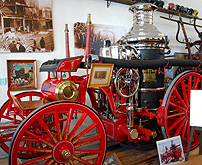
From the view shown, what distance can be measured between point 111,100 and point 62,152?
1025 mm

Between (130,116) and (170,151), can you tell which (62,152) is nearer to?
(130,116)

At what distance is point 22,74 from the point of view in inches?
121

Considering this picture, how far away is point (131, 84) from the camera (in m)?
2.53

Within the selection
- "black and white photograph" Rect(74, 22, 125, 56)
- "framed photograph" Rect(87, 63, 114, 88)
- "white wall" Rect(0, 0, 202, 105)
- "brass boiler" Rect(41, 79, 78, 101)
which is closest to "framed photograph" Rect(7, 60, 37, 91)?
"white wall" Rect(0, 0, 202, 105)

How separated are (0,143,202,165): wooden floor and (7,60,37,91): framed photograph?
1082mm

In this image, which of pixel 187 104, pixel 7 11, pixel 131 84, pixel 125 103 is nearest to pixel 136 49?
pixel 131 84

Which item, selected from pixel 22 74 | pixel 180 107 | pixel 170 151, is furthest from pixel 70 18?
pixel 170 151

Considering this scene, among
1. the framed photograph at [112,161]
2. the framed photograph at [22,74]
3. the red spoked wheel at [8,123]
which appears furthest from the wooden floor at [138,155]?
the framed photograph at [22,74]

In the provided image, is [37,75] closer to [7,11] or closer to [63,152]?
[7,11]

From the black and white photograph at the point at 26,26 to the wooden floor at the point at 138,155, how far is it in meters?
1.67

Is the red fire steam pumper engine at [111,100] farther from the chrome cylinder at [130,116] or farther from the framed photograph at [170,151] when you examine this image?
the framed photograph at [170,151]

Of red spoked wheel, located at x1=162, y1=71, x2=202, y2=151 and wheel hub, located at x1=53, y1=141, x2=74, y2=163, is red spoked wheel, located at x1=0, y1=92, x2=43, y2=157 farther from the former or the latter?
red spoked wheel, located at x1=162, y1=71, x2=202, y2=151

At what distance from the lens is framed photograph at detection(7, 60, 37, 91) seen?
9.85 feet

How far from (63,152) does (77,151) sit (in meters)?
0.16
